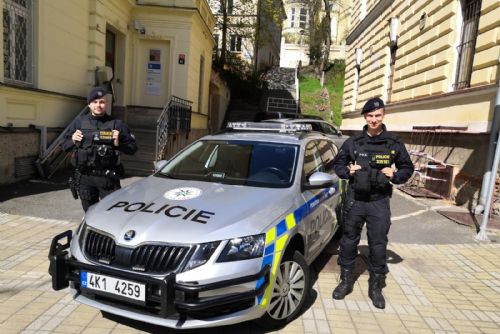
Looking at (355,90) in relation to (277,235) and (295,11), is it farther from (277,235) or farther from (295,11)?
(295,11)

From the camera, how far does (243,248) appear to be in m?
2.92

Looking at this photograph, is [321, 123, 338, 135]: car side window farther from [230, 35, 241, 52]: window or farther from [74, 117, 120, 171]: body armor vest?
[230, 35, 241, 52]: window

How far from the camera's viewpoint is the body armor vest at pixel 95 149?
419 centimetres

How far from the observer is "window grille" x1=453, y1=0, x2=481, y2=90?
29.7 ft

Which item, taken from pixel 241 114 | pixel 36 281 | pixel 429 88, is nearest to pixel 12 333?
pixel 36 281

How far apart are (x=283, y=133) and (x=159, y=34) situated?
34.9ft

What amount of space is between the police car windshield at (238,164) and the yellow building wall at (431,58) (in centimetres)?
533

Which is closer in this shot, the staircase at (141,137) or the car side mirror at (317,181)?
the car side mirror at (317,181)

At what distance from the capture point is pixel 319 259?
5129 mm

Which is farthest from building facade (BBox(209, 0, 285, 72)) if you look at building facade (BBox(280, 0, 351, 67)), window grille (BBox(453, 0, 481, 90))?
window grille (BBox(453, 0, 481, 90))

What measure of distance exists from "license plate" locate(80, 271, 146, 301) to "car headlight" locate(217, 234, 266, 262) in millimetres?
568

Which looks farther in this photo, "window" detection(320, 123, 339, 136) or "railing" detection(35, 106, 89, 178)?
"window" detection(320, 123, 339, 136)

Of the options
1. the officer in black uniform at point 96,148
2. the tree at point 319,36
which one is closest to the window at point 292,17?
the tree at point 319,36

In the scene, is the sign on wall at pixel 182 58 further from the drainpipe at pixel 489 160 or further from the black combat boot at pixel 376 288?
the black combat boot at pixel 376 288
